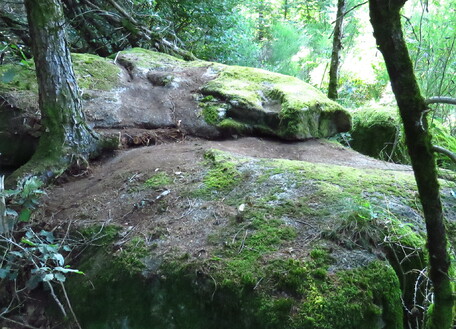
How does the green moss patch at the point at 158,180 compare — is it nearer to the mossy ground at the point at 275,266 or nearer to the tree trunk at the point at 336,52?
the mossy ground at the point at 275,266

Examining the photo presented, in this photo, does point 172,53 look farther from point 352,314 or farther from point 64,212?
point 352,314

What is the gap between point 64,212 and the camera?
11.8 ft

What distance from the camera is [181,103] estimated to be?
19.2ft

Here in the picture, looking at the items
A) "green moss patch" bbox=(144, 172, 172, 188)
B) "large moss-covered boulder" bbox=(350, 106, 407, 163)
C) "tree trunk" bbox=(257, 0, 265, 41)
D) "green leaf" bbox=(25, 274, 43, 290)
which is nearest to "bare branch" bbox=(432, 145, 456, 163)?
"green moss patch" bbox=(144, 172, 172, 188)

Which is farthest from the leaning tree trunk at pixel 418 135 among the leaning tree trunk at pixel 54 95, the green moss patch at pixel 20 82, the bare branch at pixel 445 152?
the green moss patch at pixel 20 82

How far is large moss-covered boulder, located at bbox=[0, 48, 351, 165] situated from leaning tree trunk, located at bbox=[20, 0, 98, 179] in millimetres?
760

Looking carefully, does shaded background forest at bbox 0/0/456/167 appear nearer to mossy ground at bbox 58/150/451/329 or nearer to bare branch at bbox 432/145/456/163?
mossy ground at bbox 58/150/451/329

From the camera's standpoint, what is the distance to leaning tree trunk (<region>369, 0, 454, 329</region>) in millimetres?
1596

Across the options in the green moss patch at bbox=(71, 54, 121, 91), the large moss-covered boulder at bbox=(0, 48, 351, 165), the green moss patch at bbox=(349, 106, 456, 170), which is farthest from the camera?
the green moss patch at bbox=(349, 106, 456, 170)

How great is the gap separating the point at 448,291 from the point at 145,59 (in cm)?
608

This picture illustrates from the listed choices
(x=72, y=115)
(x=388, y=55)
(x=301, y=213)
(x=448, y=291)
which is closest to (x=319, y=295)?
(x=448, y=291)

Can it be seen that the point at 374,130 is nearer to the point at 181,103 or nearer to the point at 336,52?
the point at 336,52

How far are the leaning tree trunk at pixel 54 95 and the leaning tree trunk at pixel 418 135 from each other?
354 cm

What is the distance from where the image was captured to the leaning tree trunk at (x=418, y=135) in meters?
1.60
